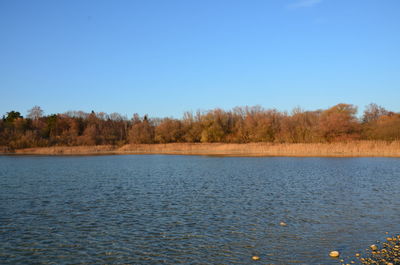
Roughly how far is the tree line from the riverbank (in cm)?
548

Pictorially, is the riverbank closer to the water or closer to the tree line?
the tree line

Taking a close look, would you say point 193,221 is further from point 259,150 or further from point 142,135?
point 142,135

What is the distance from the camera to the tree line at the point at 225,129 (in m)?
49.3

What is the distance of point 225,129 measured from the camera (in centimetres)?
6669

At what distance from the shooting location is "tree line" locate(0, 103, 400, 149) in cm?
4930

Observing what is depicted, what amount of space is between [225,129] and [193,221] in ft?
185

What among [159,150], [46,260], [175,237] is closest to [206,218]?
[175,237]

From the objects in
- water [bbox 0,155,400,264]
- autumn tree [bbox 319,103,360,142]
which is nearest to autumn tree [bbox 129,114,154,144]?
autumn tree [bbox 319,103,360,142]

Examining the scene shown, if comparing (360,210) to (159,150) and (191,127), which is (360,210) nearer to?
(159,150)

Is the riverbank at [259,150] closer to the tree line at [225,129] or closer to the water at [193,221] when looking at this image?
the tree line at [225,129]

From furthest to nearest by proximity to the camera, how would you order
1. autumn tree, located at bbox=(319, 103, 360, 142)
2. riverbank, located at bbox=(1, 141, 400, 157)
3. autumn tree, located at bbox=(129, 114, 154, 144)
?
autumn tree, located at bbox=(129, 114, 154, 144) < autumn tree, located at bbox=(319, 103, 360, 142) < riverbank, located at bbox=(1, 141, 400, 157)

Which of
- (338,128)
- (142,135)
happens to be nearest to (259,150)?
(338,128)

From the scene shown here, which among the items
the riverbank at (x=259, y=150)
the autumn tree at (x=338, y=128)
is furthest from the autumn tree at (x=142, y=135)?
the autumn tree at (x=338, y=128)

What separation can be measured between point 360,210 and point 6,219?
11606 millimetres
